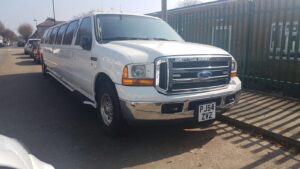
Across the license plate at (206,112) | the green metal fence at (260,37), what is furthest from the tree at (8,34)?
the license plate at (206,112)

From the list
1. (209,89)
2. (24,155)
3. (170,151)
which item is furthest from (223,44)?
(24,155)

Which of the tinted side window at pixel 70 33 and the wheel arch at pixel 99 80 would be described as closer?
the wheel arch at pixel 99 80

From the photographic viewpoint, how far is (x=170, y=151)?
4.02 m

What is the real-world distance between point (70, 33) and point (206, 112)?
3.97m

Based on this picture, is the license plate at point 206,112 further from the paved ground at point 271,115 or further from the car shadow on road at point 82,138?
the paved ground at point 271,115

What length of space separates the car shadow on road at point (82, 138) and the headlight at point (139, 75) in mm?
977

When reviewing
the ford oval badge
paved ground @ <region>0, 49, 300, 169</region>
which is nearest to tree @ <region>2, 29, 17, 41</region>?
paved ground @ <region>0, 49, 300, 169</region>

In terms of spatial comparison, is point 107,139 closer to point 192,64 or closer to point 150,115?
point 150,115

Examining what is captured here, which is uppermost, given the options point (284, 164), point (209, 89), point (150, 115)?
point (209, 89)

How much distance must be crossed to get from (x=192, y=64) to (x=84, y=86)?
2343mm

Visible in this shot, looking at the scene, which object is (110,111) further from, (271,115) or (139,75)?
Result: (271,115)

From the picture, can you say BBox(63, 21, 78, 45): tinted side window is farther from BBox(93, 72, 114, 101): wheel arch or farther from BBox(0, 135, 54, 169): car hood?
BBox(0, 135, 54, 169): car hood

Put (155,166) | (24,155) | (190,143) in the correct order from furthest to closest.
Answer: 1. (190,143)
2. (155,166)
3. (24,155)

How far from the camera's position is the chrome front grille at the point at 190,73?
3.76 metres
